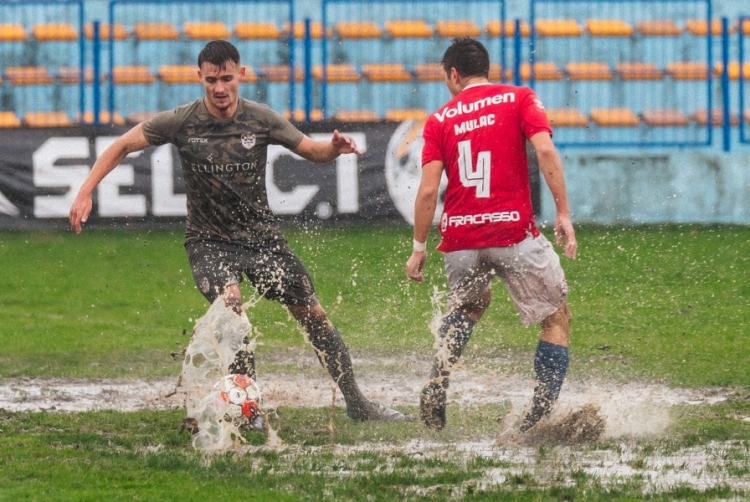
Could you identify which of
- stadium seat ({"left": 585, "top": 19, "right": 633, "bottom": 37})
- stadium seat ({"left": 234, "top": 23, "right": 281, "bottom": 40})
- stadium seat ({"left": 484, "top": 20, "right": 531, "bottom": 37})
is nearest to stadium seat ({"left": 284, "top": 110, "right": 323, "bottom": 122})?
stadium seat ({"left": 234, "top": 23, "right": 281, "bottom": 40})

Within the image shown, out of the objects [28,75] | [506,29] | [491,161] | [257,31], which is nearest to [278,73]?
[257,31]

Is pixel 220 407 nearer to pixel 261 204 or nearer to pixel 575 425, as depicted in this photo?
pixel 261 204

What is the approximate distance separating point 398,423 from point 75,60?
43.4 feet

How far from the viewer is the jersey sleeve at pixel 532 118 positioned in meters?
6.73

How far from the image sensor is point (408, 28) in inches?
742

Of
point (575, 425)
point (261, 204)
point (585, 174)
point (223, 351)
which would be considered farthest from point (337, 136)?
point (585, 174)

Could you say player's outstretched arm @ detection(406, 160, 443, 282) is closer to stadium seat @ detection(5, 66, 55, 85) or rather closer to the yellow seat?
the yellow seat

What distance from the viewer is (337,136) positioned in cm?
736

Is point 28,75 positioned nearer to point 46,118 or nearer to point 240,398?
point 46,118

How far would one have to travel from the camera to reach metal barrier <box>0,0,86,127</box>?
19000 millimetres

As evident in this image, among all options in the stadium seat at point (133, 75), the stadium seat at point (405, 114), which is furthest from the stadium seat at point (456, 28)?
the stadium seat at point (133, 75)

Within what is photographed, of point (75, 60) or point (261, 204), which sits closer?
point (261, 204)

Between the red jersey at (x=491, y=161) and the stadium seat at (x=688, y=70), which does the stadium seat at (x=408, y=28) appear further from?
the red jersey at (x=491, y=161)

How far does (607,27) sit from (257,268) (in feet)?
40.3
